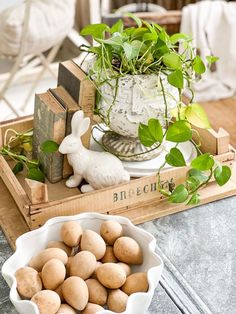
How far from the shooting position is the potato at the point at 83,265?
1028 millimetres

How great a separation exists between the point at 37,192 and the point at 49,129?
0.52 ft

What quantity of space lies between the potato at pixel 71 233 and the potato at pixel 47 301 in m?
0.14

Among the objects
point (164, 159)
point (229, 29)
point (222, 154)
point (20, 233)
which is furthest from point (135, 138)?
point (229, 29)

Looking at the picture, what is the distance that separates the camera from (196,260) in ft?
3.83

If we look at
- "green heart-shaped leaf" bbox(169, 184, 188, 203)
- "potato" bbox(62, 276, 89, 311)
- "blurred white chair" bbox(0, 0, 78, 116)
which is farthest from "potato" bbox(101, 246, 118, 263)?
"blurred white chair" bbox(0, 0, 78, 116)

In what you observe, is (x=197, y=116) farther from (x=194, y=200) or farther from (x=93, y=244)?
(x=93, y=244)

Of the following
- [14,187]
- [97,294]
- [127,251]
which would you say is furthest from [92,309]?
[14,187]

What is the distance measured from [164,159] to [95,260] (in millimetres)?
391

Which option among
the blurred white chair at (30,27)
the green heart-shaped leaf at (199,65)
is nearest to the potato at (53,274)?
the green heart-shaped leaf at (199,65)

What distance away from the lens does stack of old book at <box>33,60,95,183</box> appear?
1257 mm

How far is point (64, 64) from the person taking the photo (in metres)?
1.34

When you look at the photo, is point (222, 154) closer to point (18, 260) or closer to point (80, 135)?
point (80, 135)

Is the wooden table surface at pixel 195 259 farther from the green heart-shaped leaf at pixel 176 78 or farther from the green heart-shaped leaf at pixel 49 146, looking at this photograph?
the green heart-shaped leaf at pixel 176 78

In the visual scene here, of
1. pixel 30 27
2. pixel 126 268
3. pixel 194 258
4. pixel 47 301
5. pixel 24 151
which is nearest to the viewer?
pixel 47 301
